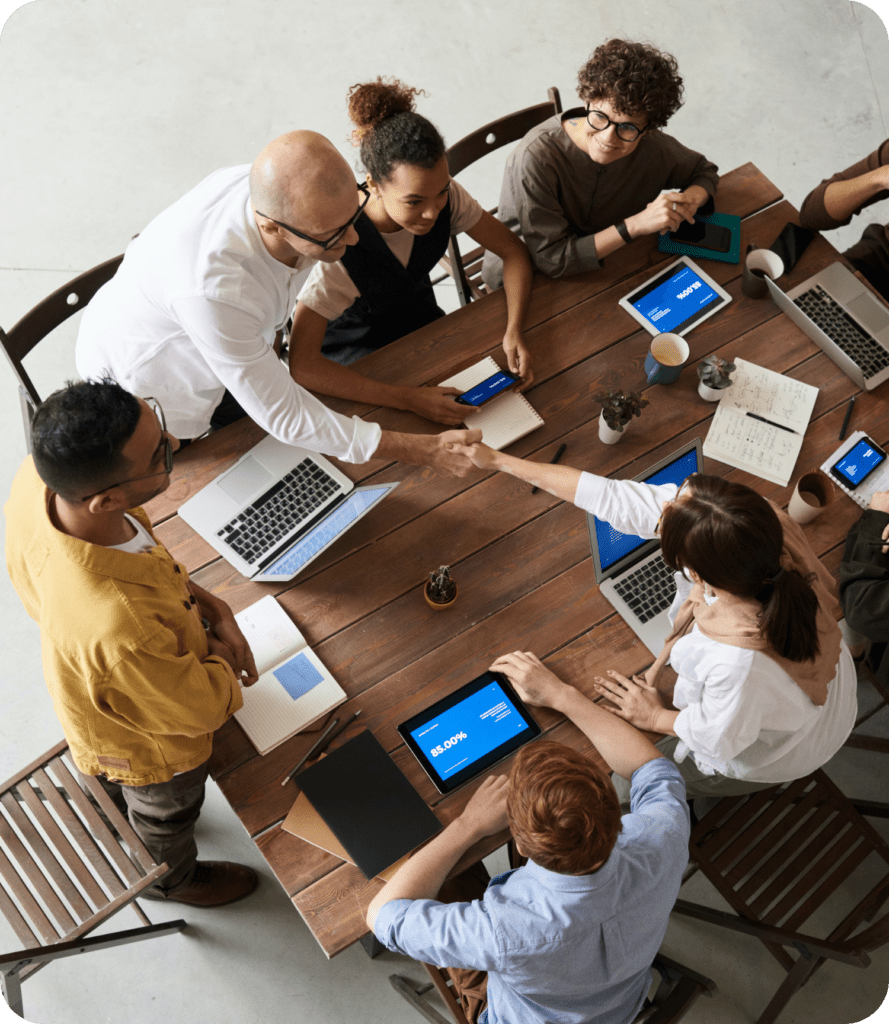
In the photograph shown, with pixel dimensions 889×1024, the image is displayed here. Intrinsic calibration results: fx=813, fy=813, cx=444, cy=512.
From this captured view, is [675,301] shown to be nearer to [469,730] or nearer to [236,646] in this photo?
[469,730]

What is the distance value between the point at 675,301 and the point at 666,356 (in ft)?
0.83

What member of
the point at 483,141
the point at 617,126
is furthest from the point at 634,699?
the point at 483,141

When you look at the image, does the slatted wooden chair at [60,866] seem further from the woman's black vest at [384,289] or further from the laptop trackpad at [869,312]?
the laptop trackpad at [869,312]

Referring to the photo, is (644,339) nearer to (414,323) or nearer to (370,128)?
(414,323)

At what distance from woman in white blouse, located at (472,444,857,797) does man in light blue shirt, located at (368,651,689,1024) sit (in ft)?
0.72

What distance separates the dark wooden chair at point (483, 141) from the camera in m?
2.62

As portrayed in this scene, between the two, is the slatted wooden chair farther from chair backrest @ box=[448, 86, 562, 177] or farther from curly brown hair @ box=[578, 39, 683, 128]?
curly brown hair @ box=[578, 39, 683, 128]

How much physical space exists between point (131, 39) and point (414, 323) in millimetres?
2700

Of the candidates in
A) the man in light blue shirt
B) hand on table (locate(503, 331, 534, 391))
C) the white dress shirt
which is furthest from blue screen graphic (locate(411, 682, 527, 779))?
hand on table (locate(503, 331, 534, 391))

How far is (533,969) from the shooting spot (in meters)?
1.57

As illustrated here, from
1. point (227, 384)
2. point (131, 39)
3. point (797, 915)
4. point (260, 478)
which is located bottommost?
point (797, 915)

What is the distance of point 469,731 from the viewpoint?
6.52ft

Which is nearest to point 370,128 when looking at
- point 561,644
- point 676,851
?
point 561,644

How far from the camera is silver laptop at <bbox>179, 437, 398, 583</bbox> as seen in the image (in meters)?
2.13
